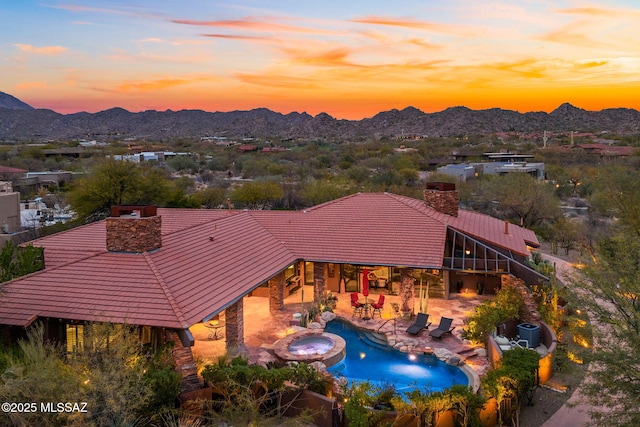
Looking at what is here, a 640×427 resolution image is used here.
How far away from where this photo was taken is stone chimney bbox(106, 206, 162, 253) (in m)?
15.7

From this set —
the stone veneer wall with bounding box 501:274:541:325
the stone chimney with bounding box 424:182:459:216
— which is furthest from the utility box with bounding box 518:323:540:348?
the stone chimney with bounding box 424:182:459:216

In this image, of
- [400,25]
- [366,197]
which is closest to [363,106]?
[400,25]

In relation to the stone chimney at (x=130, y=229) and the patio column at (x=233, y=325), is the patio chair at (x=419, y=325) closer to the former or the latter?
the patio column at (x=233, y=325)

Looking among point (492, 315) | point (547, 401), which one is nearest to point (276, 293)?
point (492, 315)

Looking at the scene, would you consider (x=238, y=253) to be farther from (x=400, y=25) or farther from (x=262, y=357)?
(x=400, y=25)

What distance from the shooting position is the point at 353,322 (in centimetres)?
1814

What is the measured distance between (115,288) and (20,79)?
62.8 m

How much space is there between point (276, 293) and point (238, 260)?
2586 millimetres

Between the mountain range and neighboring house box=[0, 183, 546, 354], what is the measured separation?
141495mm

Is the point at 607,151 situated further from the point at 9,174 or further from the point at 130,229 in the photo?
the point at 9,174

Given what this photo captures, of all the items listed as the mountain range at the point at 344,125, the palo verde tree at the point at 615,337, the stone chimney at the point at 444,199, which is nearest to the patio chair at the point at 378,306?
the stone chimney at the point at 444,199

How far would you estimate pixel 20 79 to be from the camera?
207ft

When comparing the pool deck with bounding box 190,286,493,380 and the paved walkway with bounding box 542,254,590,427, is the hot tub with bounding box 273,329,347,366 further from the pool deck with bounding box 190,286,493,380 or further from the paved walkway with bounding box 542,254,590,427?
the paved walkway with bounding box 542,254,590,427

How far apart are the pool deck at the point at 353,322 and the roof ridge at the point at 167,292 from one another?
5.15 ft
